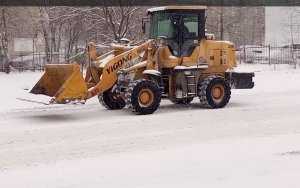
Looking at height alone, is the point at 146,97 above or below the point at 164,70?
below

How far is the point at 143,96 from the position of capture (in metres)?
13.4

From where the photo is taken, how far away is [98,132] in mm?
11023

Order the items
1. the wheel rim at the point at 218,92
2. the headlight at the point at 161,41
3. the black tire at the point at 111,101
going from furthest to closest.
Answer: the black tire at the point at 111,101 → the wheel rim at the point at 218,92 → the headlight at the point at 161,41

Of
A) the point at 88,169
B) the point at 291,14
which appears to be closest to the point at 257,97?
the point at 88,169

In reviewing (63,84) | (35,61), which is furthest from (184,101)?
(35,61)

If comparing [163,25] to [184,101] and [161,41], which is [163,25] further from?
[184,101]

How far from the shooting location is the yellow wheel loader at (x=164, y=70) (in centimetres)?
1348

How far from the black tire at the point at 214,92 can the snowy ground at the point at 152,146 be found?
248 mm

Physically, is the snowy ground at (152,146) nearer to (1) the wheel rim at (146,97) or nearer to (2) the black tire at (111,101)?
(2) the black tire at (111,101)

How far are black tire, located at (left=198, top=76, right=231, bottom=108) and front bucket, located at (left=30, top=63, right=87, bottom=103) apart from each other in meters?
3.31

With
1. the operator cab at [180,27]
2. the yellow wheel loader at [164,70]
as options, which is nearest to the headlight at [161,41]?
the yellow wheel loader at [164,70]

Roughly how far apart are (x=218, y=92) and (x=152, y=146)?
5480 millimetres

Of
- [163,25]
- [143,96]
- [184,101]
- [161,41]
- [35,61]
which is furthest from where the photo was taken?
[35,61]

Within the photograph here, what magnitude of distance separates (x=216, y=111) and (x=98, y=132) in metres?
3.96
